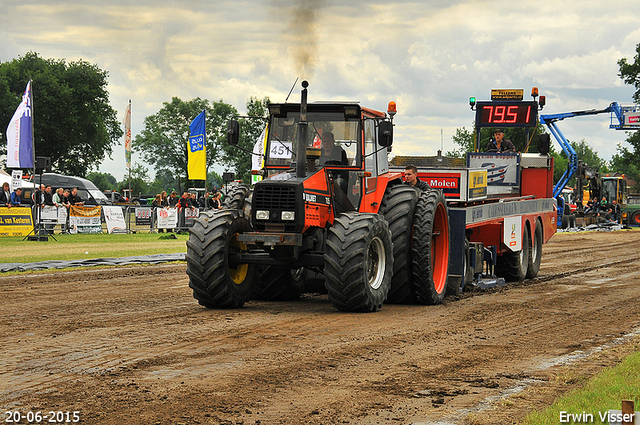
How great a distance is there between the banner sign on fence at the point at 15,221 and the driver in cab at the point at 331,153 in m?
17.7

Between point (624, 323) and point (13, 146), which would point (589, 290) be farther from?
point (13, 146)

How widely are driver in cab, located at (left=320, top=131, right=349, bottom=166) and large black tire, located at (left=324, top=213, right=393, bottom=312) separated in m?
0.94

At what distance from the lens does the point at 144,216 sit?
31.2m

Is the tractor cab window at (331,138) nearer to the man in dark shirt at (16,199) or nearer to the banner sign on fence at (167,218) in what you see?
the man in dark shirt at (16,199)

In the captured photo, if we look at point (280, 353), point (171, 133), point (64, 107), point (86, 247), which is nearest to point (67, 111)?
point (64, 107)

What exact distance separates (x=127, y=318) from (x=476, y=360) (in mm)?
4413

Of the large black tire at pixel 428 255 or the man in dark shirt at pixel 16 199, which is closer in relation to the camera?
the large black tire at pixel 428 255

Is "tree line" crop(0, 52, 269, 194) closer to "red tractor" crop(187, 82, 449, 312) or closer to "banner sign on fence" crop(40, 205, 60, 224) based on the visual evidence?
"banner sign on fence" crop(40, 205, 60, 224)

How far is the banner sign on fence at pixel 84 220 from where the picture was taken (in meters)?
27.6

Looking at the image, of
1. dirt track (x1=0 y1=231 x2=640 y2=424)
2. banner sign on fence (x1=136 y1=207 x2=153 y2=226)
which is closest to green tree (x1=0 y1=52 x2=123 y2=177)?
banner sign on fence (x1=136 y1=207 x2=153 y2=226)

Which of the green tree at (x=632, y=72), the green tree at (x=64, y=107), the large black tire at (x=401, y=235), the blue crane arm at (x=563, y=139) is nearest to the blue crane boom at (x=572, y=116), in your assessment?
the blue crane arm at (x=563, y=139)

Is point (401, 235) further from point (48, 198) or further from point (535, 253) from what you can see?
point (48, 198)

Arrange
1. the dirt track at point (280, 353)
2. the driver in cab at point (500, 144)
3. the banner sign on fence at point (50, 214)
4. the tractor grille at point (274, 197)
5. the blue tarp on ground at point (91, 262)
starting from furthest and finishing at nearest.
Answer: the banner sign on fence at point (50, 214), the driver in cab at point (500, 144), the blue tarp on ground at point (91, 262), the tractor grille at point (274, 197), the dirt track at point (280, 353)

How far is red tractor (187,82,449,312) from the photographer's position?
31.3 feet
